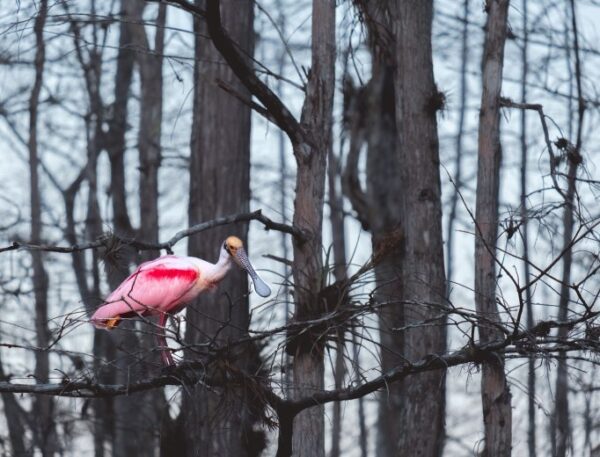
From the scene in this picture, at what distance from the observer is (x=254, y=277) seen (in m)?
9.05

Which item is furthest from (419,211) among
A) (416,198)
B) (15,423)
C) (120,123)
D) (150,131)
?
(120,123)

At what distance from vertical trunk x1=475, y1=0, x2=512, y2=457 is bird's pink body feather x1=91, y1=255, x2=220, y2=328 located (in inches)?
73.7

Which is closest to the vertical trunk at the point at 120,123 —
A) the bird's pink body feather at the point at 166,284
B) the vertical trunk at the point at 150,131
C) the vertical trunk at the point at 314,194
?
the vertical trunk at the point at 150,131

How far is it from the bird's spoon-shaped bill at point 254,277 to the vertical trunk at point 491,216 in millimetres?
1560

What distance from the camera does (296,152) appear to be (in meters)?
9.94

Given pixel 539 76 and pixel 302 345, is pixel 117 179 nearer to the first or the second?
pixel 539 76

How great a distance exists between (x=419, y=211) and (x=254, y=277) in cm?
227

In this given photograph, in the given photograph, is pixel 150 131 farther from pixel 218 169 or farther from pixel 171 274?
pixel 171 274

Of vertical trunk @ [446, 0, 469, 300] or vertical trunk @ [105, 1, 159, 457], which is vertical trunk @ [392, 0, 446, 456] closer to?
vertical trunk @ [105, 1, 159, 457]

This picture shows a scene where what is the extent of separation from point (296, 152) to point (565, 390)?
6.31 m

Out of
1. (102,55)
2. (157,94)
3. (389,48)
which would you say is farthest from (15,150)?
(389,48)

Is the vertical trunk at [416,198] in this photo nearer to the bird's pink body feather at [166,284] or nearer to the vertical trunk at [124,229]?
the bird's pink body feather at [166,284]

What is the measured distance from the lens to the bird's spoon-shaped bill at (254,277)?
881 cm

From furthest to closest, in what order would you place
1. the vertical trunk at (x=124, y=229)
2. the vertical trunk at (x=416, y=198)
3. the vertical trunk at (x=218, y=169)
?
the vertical trunk at (x=124, y=229)
the vertical trunk at (x=218, y=169)
the vertical trunk at (x=416, y=198)
